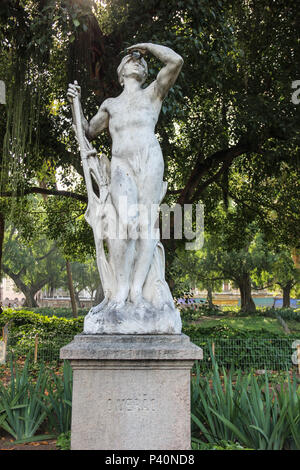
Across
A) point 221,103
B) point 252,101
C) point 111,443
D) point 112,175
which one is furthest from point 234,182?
point 111,443

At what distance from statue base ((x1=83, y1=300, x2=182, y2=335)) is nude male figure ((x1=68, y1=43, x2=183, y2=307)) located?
108 mm

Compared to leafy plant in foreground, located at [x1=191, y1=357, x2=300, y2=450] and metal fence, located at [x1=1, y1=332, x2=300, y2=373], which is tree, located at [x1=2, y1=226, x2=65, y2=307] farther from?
leafy plant in foreground, located at [x1=191, y1=357, x2=300, y2=450]

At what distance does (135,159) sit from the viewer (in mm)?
3807

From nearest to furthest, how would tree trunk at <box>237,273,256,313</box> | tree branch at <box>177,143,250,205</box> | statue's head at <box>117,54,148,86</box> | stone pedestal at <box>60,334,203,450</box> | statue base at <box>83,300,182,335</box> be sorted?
stone pedestal at <box>60,334,203,450</box>
statue base at <box>83,300,182,335</box>
statue's head at <box>117,54,148,86</box>
tree branch at <box>177,143,250,205</box>
tree trunk at <box>237,273,256,313</box>

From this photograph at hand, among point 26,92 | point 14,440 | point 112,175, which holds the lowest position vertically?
point 14,440

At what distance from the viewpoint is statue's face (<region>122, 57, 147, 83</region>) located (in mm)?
4047

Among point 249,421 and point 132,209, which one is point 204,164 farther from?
point 249,421

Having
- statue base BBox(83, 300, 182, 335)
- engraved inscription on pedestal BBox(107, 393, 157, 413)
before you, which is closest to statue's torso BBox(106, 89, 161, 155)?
statue base BBox(83, 300, 182, 335)

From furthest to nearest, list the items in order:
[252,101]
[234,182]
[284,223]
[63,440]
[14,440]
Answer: [234,182] → [284,223] → [252,101] → [14,440] → [63,440]

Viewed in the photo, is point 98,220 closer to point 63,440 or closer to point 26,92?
point 63,440

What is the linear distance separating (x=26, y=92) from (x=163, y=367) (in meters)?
5.61

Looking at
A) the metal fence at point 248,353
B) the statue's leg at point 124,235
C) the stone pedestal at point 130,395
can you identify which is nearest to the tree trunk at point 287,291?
the metal fence at point 248,353

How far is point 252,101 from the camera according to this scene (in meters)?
9.40

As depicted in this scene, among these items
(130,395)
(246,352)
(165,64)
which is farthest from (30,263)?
(130,395)
